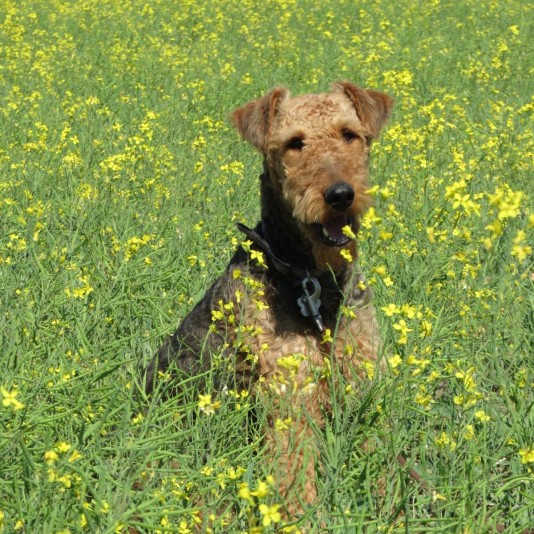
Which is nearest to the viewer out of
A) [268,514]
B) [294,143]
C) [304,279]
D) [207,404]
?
[268,514]

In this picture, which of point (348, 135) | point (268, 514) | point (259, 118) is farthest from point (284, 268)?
point (268, 514)

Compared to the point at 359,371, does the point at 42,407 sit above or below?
above

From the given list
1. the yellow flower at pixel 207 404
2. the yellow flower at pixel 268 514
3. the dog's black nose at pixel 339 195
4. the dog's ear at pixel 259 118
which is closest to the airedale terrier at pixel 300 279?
the dog's black nose at pixel 339 195

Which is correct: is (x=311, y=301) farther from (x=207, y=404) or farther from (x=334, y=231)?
(x=207, y=404)

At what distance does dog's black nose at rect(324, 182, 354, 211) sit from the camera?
3752mm

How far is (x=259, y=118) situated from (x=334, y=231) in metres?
0.90

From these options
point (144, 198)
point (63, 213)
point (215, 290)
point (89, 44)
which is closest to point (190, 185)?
point (144, 198)

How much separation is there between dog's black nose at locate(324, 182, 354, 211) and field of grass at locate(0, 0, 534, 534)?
170mm

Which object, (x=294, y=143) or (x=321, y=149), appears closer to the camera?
(x=321, y=149)

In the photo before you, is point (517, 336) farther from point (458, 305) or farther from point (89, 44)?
point (89, 44)

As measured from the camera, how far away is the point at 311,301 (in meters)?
3.77

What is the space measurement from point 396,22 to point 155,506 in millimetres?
12654

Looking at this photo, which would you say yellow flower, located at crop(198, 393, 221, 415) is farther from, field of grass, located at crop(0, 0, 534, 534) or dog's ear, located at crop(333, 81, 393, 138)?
dog's ear, located at crop(333, 81, 393, 138)

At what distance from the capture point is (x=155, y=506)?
8.58 feet
